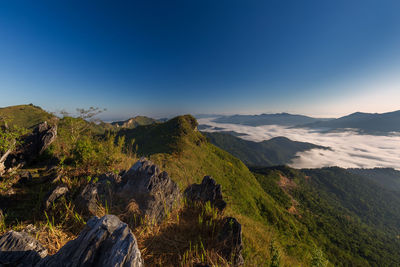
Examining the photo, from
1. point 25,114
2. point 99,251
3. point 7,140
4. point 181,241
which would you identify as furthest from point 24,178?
point 25,114

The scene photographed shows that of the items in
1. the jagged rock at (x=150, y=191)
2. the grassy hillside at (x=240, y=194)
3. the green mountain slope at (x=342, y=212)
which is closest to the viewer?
the jagged rock at (x=150, y=191)

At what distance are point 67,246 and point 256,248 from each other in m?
5.43

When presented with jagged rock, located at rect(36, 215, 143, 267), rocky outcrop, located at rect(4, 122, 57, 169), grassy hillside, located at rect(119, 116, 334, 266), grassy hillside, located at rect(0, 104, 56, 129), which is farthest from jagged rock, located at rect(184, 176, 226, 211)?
grassy hillside, located at rect(0, 104, 56, 129)

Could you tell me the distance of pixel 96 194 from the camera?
15.0ft

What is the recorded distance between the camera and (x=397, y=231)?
134 meters

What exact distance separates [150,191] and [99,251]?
2.46 m

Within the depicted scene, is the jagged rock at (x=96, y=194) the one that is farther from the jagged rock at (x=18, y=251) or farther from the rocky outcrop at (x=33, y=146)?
the rocky outcrop at (x=33, y=146)

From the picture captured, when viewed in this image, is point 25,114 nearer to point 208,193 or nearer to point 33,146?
point 33,146

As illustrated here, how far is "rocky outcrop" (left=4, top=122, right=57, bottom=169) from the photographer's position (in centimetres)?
729

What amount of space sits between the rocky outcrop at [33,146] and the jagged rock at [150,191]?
20.7 ft

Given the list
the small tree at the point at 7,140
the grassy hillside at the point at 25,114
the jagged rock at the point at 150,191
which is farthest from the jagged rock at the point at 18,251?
the grassy hillside at the point at 25,114

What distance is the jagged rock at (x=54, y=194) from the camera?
13.8 ft

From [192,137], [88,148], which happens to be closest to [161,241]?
[88,148]

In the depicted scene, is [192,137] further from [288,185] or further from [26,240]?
[288,185]
